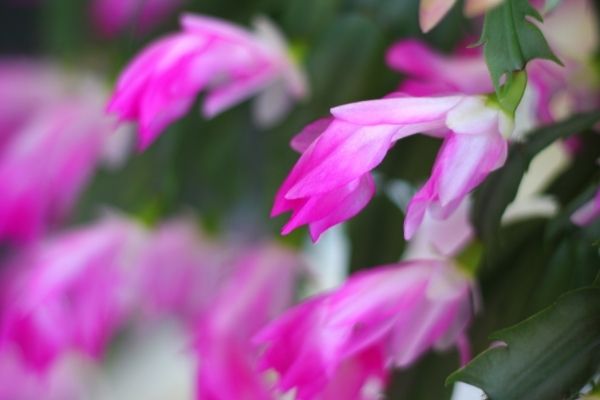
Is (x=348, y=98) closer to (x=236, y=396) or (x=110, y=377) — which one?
(x=236, y=396)

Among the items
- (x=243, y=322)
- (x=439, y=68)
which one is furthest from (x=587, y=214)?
(x=243, y=322)

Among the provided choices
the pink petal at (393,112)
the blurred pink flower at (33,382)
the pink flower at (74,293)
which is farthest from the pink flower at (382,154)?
the blurred pink flower at (33,382)

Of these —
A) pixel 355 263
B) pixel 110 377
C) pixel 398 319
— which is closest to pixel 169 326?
pixel 110 377

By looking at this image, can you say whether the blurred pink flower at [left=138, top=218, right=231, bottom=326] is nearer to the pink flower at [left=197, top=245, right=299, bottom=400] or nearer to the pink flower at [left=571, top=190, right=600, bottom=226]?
the pink flower at [left=197, top=245, right=299, bottom=400]

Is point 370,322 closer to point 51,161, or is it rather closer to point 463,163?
point 463,163

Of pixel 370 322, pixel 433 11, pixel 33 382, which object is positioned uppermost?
pixel 433 11

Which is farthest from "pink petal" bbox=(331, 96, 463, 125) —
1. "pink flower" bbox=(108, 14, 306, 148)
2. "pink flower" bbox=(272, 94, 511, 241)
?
"pink flower" bbox=(108, 14, 306, 148)

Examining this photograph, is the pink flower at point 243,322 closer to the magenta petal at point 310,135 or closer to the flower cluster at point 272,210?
the flower cluster at point 272,210
